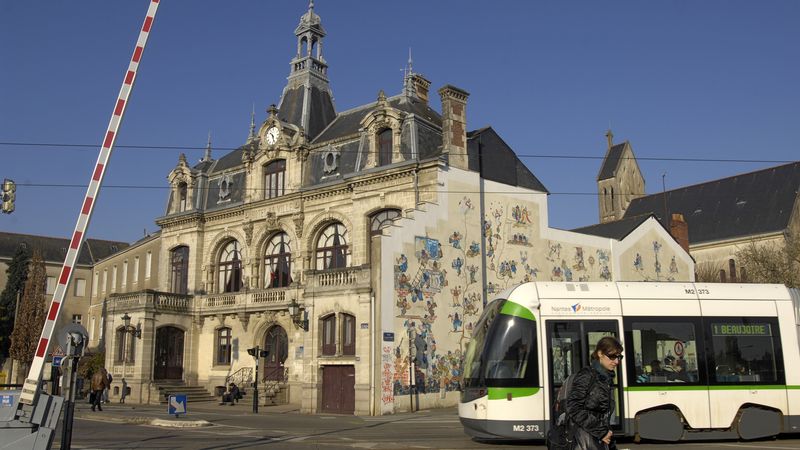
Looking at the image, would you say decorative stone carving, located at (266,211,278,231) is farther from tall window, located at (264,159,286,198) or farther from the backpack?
the backpack

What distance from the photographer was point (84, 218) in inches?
279

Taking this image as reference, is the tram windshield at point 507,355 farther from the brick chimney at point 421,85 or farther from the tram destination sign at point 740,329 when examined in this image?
the brick chimney at point 421,85

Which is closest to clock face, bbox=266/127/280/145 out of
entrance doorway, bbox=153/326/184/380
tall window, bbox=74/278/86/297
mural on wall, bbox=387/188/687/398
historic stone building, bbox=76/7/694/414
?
historic stone building, bbox=76/7/694/414

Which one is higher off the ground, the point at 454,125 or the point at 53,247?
the point at 53,247

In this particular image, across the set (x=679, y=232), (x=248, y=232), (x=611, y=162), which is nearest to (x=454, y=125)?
(x=248, y=232)

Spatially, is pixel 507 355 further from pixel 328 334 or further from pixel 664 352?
pixel 328 334

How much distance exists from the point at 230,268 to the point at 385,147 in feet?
39.1

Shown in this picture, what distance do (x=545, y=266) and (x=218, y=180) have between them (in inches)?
721

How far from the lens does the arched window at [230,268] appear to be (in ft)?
123

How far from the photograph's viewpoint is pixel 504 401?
44.9ft

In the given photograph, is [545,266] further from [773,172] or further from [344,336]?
[773,172]

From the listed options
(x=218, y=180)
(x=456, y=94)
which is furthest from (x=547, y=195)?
(x=218, y=180)

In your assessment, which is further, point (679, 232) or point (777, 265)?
point (679, 232)

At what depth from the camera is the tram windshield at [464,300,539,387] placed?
1379 cm
